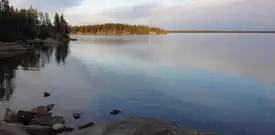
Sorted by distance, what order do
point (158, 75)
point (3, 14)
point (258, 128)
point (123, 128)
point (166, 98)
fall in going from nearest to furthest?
point (123, 128), point (258, 128), point (166, 98), point (158, 75), point (3, 14)

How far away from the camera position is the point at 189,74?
4322 centimetres

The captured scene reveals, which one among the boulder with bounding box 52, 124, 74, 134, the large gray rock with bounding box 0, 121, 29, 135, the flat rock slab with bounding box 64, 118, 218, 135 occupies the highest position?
the flat rock slab with bounding box 64, 118, 218, 135

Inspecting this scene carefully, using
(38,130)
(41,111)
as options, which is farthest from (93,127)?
(41,111)

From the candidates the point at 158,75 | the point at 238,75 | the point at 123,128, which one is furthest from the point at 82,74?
the point at 123,128

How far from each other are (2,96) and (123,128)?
19.6 metres

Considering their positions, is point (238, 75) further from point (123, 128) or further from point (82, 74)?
point (123, 128)

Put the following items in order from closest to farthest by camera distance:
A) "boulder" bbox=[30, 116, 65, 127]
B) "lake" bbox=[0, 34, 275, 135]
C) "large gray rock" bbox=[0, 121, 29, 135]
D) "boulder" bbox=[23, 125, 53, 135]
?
"large gray rock" bbox=[0, 121, 29, 135] → "boulder" bbox=[23, 125, 53, 135] → "boulder" bbox=[30, 116, 65, 127] → "lake" bbox=[0, 34, 275, 135]

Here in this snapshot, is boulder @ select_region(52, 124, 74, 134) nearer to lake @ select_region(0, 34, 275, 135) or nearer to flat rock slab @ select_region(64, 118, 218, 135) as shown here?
lake @ select_region(0, 34, 275, 135)

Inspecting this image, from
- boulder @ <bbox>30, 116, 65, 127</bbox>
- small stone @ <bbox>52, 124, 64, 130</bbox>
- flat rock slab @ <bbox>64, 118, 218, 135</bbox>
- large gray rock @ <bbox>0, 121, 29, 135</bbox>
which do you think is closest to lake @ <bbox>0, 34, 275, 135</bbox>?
boulder @ <bbox>30, 116, 65, 127</bbox>

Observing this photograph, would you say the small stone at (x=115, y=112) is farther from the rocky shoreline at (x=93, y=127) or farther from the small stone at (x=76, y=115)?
the rocky shoreline at (x=93, y=127)

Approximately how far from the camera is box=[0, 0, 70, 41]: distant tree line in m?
101

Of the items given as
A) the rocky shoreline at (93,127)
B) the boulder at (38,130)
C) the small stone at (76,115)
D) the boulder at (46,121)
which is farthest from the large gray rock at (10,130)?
the small stone at (76,115)

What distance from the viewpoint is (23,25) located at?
12062 cm

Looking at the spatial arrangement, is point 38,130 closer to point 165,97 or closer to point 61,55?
point 165,97
